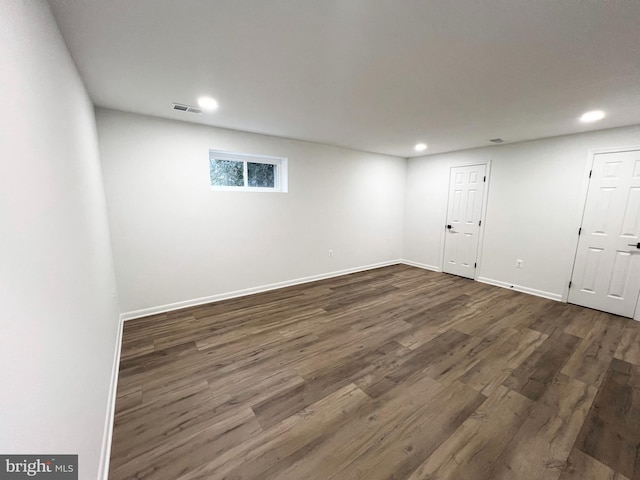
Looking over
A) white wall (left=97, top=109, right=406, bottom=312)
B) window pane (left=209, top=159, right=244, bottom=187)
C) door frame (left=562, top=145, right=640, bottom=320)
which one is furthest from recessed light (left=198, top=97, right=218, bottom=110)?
door frame (left=562, top=145, right=640, bottom=320)

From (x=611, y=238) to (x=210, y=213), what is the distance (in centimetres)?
543

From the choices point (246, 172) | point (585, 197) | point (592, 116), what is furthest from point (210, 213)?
point (585, 197)

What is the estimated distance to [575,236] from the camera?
368cm

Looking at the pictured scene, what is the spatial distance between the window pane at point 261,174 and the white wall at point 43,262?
7.83 feet

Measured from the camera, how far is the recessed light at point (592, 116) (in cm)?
271

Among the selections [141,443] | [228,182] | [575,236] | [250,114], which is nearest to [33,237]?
[141,443]

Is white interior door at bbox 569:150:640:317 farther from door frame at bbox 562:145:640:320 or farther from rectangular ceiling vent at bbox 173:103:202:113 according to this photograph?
rectangular ceiling vent at bbox 173:103:202:113

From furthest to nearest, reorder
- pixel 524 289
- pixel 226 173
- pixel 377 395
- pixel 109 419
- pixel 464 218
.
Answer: pixel 464 218 → pixel 524 289 → pixel 226 173 → pixel 377 395 → pixel 109 419

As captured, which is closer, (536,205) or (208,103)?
(208,103)

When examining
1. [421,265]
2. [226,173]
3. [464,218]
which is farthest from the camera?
[421,265]

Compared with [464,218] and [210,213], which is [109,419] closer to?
[210,213]

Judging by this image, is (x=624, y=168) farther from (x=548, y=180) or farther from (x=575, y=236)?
(x=575, y=236)

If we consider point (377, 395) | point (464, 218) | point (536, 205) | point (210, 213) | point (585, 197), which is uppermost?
point (585, 197)

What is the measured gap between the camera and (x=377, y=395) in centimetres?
198
